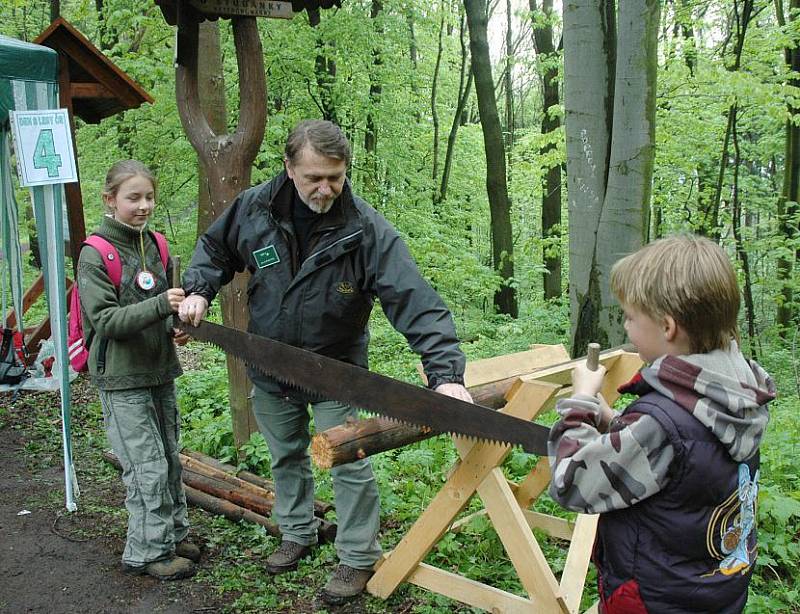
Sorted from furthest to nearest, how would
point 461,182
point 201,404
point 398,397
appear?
point 461,182 → point 201,404 → point 398,397

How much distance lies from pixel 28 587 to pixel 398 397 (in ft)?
8.90

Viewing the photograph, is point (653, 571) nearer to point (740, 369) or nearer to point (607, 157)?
point (740, 369)

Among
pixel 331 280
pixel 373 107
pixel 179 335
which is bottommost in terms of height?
pixel 179 335

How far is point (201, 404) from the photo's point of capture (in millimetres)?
7508

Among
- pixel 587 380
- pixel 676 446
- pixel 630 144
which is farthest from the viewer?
pixel 630 144

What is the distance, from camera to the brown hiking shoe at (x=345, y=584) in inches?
151

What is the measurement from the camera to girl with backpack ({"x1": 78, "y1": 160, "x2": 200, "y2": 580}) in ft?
13.0

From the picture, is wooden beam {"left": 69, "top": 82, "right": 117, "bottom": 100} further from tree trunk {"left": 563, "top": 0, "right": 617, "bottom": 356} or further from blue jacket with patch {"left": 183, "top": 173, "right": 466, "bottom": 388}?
tree trunk {"left": 563, "top": 0, "right": 617, "bottom": 356}

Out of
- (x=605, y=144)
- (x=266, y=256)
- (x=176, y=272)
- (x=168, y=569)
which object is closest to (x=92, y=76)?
(x=176, y=272)

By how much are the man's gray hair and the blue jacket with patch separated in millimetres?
217

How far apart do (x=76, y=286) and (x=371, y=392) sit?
6.40 feet

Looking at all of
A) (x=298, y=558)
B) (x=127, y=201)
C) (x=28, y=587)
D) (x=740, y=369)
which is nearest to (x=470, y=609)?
(x=298, y=558)

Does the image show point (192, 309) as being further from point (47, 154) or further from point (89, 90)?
point (89, 90)

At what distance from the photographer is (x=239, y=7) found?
466 cm
